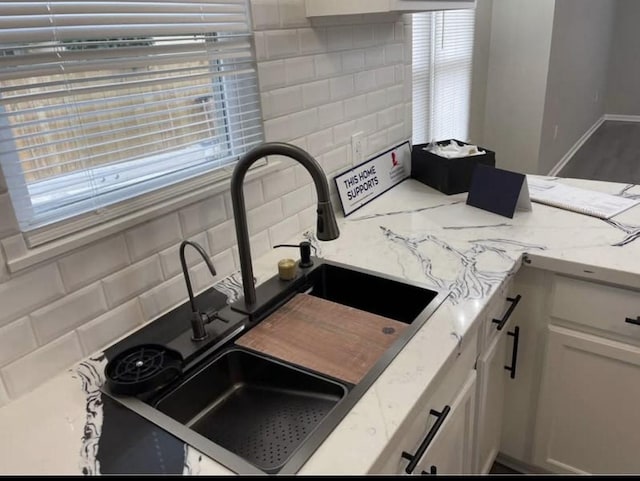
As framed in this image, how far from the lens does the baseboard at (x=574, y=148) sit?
4847mm

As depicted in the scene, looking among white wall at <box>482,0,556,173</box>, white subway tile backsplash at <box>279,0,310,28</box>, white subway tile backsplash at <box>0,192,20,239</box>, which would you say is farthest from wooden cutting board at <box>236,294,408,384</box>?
white wall at <box>482,0,556,173</box>

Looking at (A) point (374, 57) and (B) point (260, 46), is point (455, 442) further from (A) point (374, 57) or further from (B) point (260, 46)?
(A) point (374, 57)

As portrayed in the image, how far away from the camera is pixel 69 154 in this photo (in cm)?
100

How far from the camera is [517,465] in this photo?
1764mm

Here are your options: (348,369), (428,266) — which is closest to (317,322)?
(348,369)

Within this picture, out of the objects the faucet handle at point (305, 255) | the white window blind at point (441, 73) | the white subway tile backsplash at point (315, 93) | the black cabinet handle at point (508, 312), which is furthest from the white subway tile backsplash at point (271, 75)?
the white window blind at point (441, 73)

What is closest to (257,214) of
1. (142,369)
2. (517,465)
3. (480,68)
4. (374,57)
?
(142,369)

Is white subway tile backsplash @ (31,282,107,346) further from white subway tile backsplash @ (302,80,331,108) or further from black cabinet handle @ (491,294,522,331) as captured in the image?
black cabinet handle @ (491,294,522,331)

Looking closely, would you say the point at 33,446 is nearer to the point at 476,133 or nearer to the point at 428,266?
the point at 428,266

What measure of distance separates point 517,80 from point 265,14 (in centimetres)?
319

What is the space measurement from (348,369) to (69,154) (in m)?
0.72

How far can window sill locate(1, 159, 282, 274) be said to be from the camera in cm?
92

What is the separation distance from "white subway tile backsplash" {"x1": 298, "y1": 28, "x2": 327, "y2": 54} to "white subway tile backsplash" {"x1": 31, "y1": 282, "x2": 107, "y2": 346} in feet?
3.11

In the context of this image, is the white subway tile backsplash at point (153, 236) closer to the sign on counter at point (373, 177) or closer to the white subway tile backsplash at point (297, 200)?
the white subway tile backsplash at point (297, 200)
